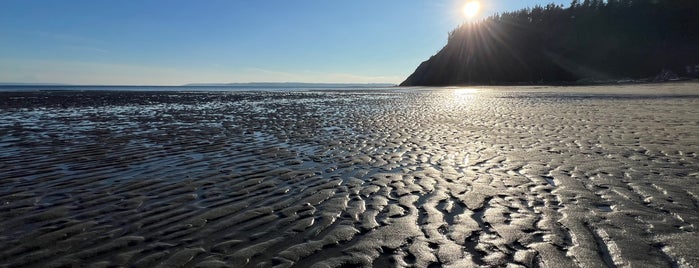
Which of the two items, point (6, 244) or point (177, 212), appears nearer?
point (6, 244)

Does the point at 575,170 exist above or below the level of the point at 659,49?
below

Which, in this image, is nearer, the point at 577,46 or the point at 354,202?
the point at 354,202

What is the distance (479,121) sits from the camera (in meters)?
21.0

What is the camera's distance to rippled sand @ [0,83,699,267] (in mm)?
5000

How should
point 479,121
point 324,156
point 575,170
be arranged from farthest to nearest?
1. point 479,121
2. point 324,156
3. point 575,170

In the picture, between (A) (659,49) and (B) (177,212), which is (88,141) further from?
(A) (659,49)

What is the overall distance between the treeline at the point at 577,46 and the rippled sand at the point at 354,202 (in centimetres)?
10583

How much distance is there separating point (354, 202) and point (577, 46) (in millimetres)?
130485

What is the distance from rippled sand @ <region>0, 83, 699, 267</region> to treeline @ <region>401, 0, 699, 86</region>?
105833 millimetres

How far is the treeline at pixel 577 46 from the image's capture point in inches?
4001

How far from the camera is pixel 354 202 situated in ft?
24.1

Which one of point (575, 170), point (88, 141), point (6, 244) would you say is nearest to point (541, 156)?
point (575, 170)

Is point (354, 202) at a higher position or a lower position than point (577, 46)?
lower

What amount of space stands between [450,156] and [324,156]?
3.96 meters
